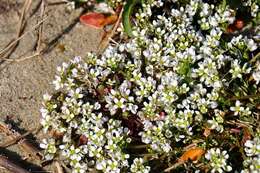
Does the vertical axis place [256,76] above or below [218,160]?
above

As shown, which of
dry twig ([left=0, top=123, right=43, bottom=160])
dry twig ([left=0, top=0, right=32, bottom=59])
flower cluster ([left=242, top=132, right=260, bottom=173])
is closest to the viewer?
flower cluster ([left=242, top=132, right=260, bottom=173])

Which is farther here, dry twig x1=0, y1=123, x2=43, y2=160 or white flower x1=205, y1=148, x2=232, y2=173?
dry twig x1=0, y1=123, x2=43, y2=160

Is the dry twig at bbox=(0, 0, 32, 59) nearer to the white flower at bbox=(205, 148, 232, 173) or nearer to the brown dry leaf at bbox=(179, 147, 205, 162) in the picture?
the brown dry leaf at bbox=(179, 147, 205, 162)

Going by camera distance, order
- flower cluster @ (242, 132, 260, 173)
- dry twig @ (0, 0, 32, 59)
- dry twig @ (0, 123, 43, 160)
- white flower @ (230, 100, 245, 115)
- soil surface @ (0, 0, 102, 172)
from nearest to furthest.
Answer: flower cluster @ (242, 132, 260, 173) → white flower @ (230, 100, 245, 115) → dry twig @ (0, 123, 43, 160) → soil surface @ (0, 0, 102, 172) → dry twig @ (0, 0, 32, 59)

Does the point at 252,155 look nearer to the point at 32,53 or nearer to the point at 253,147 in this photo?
the point at 253,147

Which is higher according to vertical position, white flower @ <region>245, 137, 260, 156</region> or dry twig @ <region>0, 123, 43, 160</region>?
white flower @ <region>245, 137, 260, 156</region>

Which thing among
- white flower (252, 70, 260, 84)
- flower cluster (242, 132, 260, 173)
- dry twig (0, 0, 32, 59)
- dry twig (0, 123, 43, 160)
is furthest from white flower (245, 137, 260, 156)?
dry twig (0, 0, 32, 59)

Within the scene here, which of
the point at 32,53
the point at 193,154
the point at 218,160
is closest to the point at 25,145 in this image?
the point at 32,53
